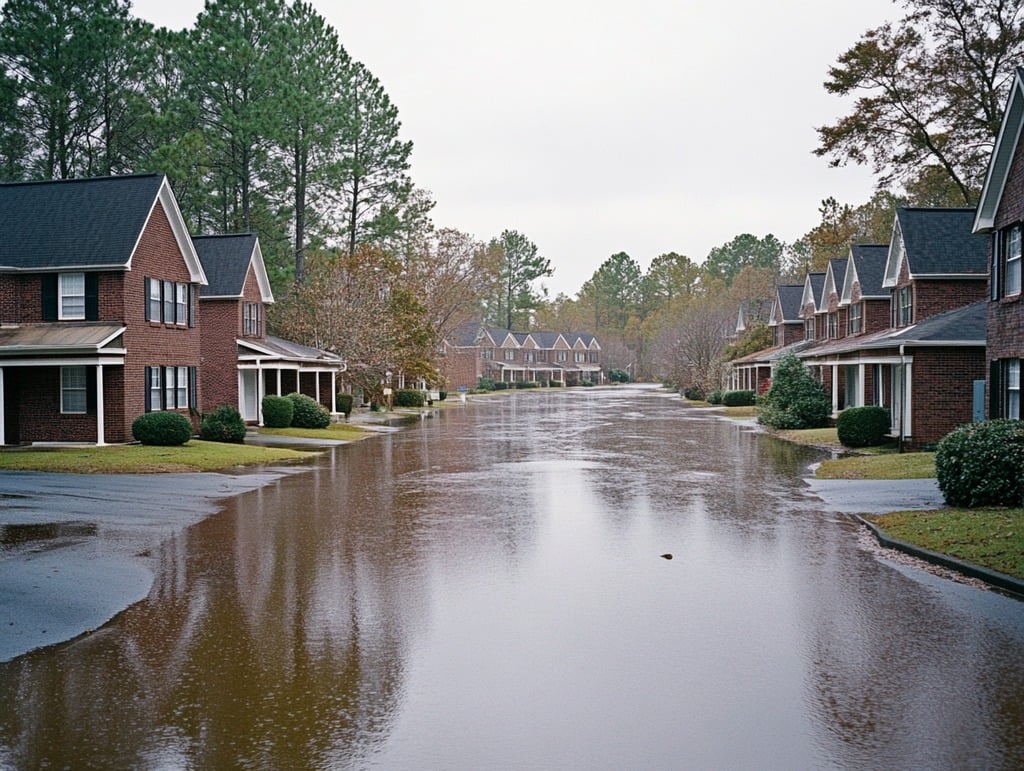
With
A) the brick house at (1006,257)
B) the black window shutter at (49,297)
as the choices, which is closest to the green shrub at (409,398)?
the black window shutter at (49,297)

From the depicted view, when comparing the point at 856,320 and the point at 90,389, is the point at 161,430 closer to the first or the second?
the point at 90,389

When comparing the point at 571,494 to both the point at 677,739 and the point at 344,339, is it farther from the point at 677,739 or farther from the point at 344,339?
the point at 344,339

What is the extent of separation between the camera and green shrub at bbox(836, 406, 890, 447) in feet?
91.4

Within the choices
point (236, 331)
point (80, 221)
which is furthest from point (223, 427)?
point (236, 331)

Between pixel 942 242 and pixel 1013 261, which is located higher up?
pixel 942 242

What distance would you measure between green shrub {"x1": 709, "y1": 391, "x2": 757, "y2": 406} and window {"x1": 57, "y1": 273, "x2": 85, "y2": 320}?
132 ft

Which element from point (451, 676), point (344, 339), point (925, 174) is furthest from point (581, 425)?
point (451, 676)

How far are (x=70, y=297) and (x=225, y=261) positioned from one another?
34.4ft

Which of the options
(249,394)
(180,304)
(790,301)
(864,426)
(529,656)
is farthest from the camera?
(790,301)

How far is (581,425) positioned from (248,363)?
1436cm

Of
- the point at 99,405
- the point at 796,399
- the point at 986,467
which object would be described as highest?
the point at 99,405

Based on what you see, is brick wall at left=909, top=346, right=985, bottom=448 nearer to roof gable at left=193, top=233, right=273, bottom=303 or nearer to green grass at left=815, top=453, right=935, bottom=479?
green grass at left=815, top=453, right=935, bottom=479

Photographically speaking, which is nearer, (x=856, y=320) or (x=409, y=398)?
(x=856, y=320)

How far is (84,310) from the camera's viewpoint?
2734cm
